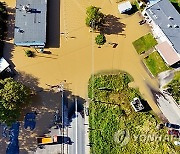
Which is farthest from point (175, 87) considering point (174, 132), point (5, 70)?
point (5, 70)

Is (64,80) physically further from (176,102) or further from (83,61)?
(176,102)

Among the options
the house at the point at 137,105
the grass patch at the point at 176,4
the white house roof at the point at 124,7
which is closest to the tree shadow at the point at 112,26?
the white house roof at the point at 124,7

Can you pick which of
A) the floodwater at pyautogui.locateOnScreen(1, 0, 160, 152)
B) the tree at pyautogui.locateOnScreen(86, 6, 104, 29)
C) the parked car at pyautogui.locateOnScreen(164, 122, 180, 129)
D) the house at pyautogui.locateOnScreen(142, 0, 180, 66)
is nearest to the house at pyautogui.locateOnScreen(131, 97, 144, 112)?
the floodwater at pyautogui.locateOnScreen(1, 0, 160, 152)

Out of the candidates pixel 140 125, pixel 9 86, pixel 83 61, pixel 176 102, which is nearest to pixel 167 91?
pixel 176 102

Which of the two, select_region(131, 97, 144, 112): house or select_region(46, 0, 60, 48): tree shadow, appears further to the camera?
select_region(46, 0, 60, 48): tree shadow

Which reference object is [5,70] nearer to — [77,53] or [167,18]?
[77,53]

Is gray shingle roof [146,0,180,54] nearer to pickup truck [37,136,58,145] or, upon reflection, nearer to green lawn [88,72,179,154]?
green lawn [88,72,179,154]
